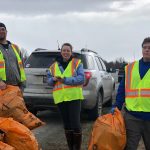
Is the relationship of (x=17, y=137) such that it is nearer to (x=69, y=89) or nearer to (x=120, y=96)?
(x=120, y=96)

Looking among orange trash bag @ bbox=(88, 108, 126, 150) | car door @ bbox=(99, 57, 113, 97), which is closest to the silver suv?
car door @ bbox=(99, 57, 113, 97)

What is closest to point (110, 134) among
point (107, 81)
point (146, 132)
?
point (146, 132)

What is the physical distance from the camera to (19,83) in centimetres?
633

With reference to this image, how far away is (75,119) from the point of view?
6684 mm

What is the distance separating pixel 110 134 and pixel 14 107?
52.6 inches

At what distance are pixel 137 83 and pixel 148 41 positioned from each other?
0.49 meters

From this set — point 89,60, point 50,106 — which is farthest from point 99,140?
point 89,60

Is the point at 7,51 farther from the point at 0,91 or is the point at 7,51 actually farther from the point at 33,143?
the point at 33,143

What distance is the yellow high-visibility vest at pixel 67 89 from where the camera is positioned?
6590mm

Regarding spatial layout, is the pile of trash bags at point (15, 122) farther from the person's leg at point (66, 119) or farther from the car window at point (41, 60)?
the car window at point (41, 60)

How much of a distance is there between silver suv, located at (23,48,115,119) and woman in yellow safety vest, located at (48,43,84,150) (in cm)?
252

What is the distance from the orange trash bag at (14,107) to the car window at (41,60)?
377cm

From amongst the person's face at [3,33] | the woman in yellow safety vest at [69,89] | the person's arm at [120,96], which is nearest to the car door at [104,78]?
the woman in yellow safety vest at [69,89]

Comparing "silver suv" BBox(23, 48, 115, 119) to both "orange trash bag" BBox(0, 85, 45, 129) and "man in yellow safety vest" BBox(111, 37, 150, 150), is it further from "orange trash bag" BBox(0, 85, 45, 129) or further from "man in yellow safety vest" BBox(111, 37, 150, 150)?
"man in yellow safety vest" BBox(111, 37, 150, 150)
